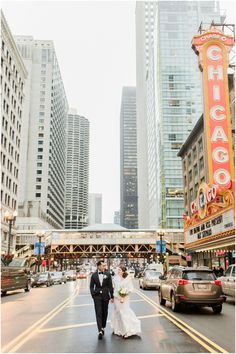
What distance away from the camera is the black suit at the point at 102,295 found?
10.1 meters

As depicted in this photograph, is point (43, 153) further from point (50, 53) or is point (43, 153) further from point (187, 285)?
point (187, 285)

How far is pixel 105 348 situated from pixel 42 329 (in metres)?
3.36

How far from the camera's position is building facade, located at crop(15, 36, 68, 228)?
142 m

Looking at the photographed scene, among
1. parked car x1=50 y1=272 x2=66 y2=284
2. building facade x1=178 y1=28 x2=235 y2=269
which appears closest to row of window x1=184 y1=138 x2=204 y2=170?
building facade x1=178 y1=28 x2=235 y2=269

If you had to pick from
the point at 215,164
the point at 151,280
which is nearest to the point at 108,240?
the point at 215,164

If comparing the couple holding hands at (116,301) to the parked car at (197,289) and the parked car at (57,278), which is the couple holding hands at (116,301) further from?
the parked car at (57,278)

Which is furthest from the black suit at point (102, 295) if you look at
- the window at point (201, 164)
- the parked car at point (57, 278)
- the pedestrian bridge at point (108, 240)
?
the pedestrian bridge at point (108, 240)

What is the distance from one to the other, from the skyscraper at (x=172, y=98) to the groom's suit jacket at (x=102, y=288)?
107m

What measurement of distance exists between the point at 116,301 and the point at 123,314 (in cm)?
40

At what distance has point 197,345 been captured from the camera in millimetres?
8852

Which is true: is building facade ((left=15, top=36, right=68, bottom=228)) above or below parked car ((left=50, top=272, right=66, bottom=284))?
above

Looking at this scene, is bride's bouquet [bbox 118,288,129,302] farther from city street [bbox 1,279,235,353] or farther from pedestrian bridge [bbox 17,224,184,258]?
pedestrian bridge [bbox 17,224,184,258]

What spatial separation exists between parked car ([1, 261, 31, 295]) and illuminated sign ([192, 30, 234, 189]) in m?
17.5

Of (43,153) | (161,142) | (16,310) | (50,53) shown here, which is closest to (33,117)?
(43,153)
